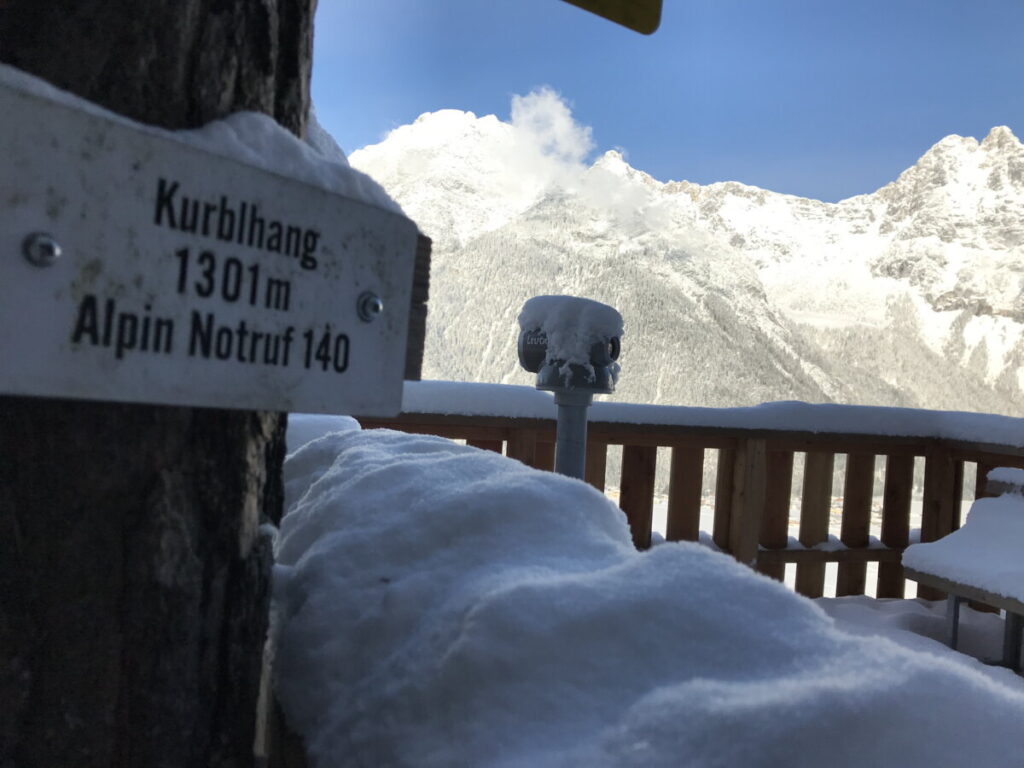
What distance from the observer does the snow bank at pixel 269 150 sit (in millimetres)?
686

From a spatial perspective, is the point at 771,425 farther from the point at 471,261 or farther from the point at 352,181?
the point at 471,261

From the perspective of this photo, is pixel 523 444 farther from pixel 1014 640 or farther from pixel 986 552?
pixel 1014 640

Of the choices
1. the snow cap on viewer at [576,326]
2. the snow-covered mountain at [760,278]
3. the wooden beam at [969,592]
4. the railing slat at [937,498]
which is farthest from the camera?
the snow-covered mountain at [760,278]

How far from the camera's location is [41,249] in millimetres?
594

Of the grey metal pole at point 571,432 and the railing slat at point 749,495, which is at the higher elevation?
the grey metal pole at point 571,432

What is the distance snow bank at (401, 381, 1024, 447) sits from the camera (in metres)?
3.52

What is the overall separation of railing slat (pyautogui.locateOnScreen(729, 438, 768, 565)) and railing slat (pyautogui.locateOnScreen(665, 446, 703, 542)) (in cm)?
21

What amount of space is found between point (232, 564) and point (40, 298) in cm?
35

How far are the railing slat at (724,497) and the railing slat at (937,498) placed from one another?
1232mm

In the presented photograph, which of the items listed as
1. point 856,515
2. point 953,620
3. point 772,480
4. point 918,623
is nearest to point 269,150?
point 953,620

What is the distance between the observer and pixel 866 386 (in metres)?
24.0

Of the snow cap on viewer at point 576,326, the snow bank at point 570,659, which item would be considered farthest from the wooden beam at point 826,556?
the snow bank at point 570,659

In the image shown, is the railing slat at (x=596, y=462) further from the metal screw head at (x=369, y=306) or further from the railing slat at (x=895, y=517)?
the metal screw head at (x=369, y=306)

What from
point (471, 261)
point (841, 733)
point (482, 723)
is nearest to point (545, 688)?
point (482, 723)
